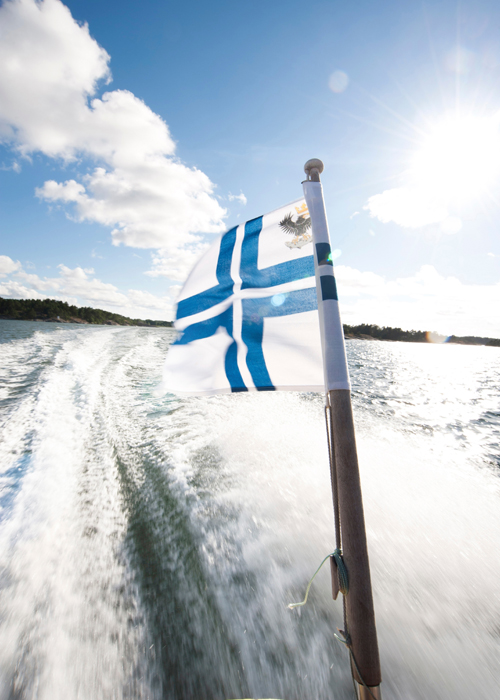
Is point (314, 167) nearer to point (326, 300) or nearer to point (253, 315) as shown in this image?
point (326, 300)

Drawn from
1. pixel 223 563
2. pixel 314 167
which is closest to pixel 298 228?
pixel 314 167

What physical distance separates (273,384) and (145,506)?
6.02 ft

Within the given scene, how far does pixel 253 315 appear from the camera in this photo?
6.95 ft

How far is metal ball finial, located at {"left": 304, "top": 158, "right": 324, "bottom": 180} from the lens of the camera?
1682 mm

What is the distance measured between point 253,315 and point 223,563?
6.05ft

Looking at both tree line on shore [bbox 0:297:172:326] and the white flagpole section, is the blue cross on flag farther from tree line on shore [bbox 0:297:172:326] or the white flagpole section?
tree line on shore [bbox 0:297:172:326]

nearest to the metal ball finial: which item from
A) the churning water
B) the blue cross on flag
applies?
the blue cross on flag

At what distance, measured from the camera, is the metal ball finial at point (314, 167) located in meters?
1.68

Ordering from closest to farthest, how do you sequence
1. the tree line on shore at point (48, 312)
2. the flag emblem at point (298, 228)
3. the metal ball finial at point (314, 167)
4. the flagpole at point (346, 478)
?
the flagpole at point (346, 478)
the metal ball finial at point (314, 167)
the flag emblem at point (298, 228)
the tree line on shore at point (48, 312)

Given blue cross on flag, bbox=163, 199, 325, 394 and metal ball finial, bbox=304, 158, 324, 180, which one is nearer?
metal ball finial, bbox=304, 158, 324, 180

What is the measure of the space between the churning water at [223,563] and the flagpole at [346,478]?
0.52 meters

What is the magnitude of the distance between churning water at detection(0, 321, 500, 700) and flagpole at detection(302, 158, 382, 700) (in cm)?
52

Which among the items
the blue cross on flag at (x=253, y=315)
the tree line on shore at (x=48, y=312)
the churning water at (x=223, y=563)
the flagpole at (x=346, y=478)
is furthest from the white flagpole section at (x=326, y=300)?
the tree line on shore at (x=48, y=312)

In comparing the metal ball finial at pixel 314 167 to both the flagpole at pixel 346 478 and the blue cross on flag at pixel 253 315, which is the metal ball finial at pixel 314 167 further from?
the blue cross on flag at pixel 253 315
